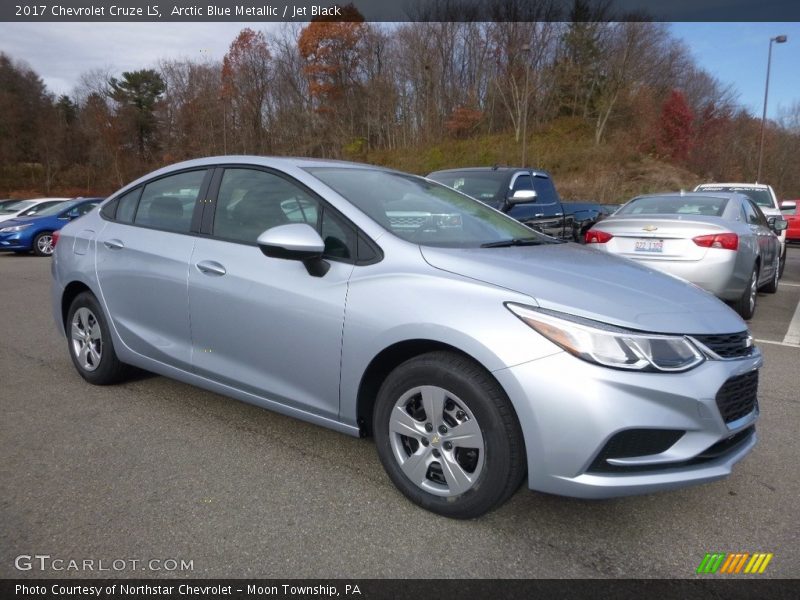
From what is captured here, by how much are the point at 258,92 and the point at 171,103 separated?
1071cm

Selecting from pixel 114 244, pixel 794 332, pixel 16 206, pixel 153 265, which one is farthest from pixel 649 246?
pixel 16 206

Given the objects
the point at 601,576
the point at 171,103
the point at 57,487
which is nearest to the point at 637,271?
the point at 601,576

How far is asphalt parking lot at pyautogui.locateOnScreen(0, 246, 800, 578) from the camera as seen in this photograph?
238 cm

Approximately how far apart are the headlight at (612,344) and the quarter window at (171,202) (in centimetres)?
233

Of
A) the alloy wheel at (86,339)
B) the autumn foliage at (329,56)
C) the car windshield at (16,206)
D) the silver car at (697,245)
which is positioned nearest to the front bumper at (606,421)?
the alloy wheel at (86,339)

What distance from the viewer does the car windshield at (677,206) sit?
24.8 ft

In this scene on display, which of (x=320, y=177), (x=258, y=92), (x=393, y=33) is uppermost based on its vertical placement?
(x=393, y=33)

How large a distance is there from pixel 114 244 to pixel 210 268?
1103mm

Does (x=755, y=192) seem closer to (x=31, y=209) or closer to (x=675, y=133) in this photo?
(x=31, y=209)

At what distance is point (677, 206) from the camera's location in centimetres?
780

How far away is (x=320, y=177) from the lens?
336cm

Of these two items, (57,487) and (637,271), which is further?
(637,271)

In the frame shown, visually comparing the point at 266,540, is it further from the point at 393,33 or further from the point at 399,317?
the point at 393,33

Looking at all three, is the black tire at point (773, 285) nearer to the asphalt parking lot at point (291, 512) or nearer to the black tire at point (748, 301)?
the black tire at point (748, 301)
